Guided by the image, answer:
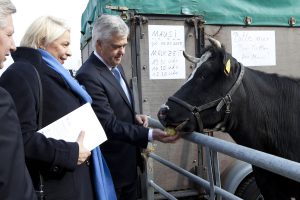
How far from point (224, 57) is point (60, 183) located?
4.95 ft

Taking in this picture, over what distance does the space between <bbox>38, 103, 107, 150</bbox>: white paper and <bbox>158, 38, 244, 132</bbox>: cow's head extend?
686mm

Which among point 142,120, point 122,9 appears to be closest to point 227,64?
point 142,120

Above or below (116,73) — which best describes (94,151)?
below

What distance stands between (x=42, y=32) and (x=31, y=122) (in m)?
0.56

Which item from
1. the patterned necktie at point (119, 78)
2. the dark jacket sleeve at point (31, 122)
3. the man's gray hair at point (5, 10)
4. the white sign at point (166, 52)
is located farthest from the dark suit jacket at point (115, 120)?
the white sign at point (166, 52)

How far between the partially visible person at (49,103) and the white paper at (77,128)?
5cm

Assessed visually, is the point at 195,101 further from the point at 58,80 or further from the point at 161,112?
the point at 58,80

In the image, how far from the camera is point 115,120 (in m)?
2.51

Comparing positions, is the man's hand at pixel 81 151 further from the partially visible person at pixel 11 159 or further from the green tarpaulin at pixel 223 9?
the green tarpaulin at pixel 223 9

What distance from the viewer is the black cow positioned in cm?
259

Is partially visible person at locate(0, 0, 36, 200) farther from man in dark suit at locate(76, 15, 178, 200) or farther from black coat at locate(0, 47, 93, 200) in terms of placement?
man in dark suit at locate(76, 15, 178, 200)

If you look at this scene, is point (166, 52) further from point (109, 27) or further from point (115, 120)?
point (115, 120)

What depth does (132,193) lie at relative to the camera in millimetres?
2818

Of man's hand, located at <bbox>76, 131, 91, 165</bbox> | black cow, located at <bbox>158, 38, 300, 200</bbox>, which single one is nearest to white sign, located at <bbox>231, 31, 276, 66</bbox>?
black cow, located at <bbox>158, 38, 300, 200</bbox>
